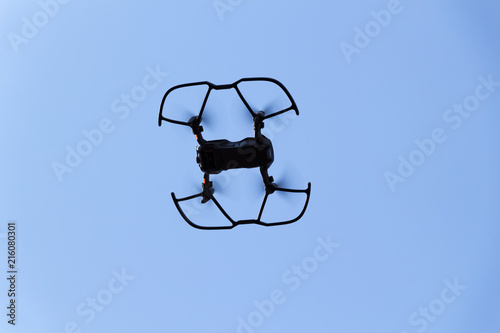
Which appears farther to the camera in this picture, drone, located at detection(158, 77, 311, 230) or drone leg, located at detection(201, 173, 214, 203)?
drone leg, located at detection(201, 173, 214, 203)

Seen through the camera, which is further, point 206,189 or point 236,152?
point 206,189

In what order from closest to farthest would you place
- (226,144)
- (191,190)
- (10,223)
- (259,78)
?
(259,78)
(226,144)
(191,190)
(10,223)

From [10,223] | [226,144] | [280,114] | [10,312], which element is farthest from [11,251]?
[280,114]

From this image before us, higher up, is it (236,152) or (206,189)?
(236,152)

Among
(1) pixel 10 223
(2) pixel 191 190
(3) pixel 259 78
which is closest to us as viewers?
(3) pixel 259 78

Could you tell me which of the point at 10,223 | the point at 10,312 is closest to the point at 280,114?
the point at 10,223

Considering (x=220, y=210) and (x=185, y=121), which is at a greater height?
(x=185, y=121)

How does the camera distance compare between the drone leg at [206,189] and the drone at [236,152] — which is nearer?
the drone at [236,152]

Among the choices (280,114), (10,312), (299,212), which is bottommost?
(10,312)

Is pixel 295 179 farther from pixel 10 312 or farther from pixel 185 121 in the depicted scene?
pixel 10 312

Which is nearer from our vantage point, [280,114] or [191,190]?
[280,114]
